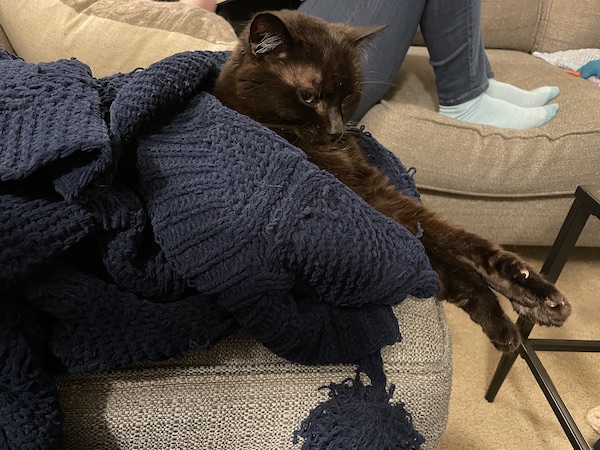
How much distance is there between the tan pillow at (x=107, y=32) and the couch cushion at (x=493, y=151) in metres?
0.59

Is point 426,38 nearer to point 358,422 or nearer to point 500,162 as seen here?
point 500,162

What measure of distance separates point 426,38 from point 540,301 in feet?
3.32

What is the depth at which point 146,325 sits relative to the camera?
1.68 feet

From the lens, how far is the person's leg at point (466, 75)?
4.52 feet

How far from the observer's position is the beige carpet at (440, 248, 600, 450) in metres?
1.17

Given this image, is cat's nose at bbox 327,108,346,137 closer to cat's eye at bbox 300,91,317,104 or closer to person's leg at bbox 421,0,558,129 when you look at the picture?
cat's eye at bbox 300,91,317,104

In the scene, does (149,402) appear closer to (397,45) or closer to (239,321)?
(239,321)

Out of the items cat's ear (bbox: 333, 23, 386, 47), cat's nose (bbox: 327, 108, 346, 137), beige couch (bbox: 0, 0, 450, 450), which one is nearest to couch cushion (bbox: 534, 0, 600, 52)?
cat's ear (bbox: 333, 23, 386, 47)

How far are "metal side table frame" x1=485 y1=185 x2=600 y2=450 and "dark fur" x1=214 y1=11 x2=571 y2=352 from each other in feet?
0.84

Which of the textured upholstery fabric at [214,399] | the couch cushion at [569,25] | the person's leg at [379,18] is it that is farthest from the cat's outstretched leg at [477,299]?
the couch cushion at [569,25]

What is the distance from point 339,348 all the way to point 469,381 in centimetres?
90

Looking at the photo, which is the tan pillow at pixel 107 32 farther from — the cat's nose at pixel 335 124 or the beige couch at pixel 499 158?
the beige couch at pixel 499 158

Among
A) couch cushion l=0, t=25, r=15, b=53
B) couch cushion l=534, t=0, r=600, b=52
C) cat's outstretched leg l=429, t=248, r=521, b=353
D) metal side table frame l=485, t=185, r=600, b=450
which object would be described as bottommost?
metal side table frame l=485, t=185, r=600, b=450

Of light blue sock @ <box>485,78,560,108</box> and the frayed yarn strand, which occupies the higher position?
light blue sock @ <box>485,78,560,108</box>
